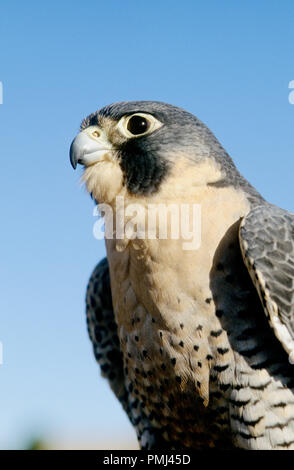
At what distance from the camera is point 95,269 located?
4.90m

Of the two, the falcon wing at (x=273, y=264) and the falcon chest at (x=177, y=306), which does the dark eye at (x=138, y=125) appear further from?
the falcon wing at (x=273, y=264)

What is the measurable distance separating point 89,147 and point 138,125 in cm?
35

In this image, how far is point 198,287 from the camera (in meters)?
3.52

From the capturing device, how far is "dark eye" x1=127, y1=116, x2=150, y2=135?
3846 mm

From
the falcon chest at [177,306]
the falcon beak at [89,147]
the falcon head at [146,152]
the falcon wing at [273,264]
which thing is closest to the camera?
the falcon wing at [273,264]

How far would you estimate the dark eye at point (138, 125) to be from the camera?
385 centimetres

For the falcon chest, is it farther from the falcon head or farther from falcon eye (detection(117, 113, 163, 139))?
falcon eye (detection(117, 113, 163, 139))

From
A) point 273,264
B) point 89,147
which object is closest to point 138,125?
point 89,147

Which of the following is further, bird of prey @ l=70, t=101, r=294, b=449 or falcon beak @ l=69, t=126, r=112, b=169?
falcon beak @ l=69, t=126, r=112, b=169

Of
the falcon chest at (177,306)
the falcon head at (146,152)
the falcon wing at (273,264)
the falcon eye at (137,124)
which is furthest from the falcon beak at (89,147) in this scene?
the falcon wing at (273,264)

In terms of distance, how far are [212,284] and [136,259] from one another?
0.51 metres

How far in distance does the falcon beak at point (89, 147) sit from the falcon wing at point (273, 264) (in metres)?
1.01

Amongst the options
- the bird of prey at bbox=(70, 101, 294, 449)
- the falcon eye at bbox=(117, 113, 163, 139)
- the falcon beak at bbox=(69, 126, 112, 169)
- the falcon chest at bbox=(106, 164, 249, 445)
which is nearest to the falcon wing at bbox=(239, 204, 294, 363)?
the bird of prey at bbox=(70, 101, 294, 449)
